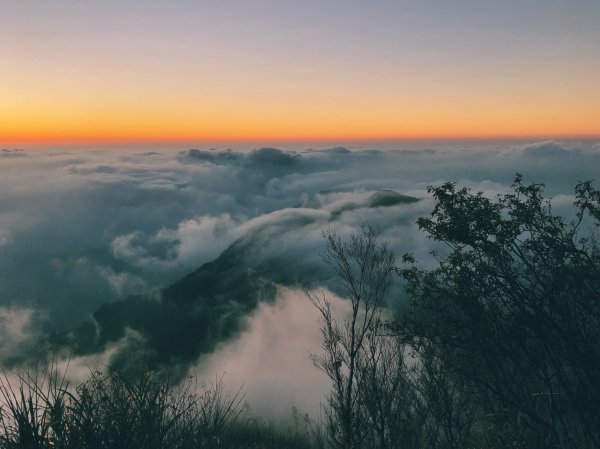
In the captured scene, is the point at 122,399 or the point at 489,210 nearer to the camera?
the point at 122,399

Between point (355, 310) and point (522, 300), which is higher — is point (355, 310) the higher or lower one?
the lower one

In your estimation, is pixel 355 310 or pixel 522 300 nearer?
pixel 522 300

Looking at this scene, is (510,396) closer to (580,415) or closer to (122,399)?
(580,415)

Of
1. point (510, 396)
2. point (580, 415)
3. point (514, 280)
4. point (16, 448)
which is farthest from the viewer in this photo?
point (510, 396)

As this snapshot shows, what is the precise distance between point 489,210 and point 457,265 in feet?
6.76

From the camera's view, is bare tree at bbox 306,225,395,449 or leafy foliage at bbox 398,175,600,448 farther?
bare tree at bbox 306,225,395,449

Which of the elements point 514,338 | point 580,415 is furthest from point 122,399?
point 580,415

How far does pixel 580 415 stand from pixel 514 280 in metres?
4.26

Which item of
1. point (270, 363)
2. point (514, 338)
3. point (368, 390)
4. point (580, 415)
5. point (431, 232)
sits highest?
point (431, 232)

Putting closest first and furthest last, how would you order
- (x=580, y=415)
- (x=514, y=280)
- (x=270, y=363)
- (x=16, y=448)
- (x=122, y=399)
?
(x=16, y=448) → (x=122, y=399) → (x=580, y=415) → (x=514, y=280) → (x=270, y=363)

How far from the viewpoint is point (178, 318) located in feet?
642

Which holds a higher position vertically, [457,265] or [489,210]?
[489,210]

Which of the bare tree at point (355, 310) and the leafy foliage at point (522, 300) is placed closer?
the leafy foliage at point (522, 300)

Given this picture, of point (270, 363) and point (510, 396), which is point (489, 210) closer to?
point (510, 396)
